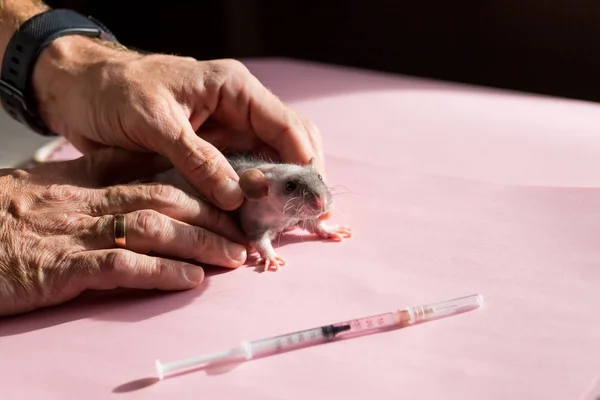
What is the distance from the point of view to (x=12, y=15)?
144 cm

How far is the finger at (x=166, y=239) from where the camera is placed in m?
1.05

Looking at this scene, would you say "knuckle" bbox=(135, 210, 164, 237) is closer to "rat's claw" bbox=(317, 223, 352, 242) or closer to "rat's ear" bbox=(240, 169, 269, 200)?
"rat's ear" bbox=(240, 169, 269, 200)

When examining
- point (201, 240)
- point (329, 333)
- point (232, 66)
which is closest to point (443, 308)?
point (329, 333)

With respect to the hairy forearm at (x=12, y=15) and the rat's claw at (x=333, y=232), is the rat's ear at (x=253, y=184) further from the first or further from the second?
the hairy forearm at (x=12, y=15)

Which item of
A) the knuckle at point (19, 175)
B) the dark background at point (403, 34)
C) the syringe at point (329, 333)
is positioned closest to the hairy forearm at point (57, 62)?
the knuckle at point (19, 175)

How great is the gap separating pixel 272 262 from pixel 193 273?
134 millimetres

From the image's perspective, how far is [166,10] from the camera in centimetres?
318

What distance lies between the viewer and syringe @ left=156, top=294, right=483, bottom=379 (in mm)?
868

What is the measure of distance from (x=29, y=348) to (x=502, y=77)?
2.02 meters

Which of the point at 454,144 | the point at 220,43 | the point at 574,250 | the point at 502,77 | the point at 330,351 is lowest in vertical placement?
the point at 330,351

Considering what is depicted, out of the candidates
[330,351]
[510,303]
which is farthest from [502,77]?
[330,351]

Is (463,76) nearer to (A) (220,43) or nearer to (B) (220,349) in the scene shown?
(A) (220,43)

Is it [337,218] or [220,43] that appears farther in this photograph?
[220,43]

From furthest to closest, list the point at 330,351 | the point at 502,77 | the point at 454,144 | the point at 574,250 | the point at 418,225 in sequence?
1. the point at 502,77
2. the point at 454,144
3. the point at 418,225
4. the point at 574,250
5. the point at 330,351
